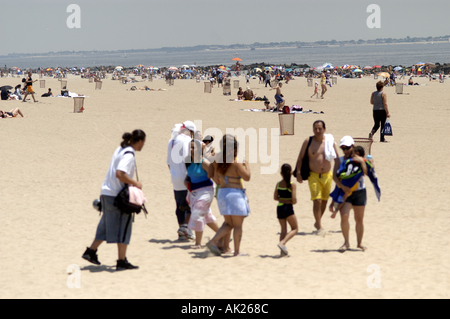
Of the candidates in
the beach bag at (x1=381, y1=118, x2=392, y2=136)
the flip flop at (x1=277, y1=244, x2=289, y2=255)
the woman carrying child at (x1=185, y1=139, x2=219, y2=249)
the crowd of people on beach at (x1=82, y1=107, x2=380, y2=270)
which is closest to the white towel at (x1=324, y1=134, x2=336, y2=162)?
the crowd of people on beach at (x1=82, y1=107, x2=380, y2=270)

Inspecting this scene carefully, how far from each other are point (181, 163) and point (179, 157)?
77mm

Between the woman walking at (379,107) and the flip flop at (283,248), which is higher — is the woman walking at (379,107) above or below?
above

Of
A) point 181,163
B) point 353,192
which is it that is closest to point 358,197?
point 353,192

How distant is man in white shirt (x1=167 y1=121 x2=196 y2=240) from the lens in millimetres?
6832

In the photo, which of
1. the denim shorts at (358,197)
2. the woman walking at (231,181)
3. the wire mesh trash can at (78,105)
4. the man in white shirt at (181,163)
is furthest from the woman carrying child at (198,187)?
the wire mesh trash can at (78,105)

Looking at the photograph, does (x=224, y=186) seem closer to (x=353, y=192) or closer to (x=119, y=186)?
(x=119, y=186)

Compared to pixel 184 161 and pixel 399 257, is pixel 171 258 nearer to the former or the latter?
pixel 184 161

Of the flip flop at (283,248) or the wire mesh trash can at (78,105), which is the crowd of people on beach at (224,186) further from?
the wire mesh trash can at (78,105)

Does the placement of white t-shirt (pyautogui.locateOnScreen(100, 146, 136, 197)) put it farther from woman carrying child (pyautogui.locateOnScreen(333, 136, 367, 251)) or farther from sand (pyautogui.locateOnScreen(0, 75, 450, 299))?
woman carrying child (pyautogui.locateOnScreen(333, 136, 367, 251))

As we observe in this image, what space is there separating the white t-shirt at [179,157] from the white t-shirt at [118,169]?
1.19 m

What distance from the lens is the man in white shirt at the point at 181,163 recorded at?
6832 mm

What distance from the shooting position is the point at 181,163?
689cm

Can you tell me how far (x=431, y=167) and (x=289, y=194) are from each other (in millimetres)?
6230

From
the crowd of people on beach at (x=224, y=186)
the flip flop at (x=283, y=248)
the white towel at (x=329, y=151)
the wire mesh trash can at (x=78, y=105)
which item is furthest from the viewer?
the wire mesh trash can at (x=78, y=105)
